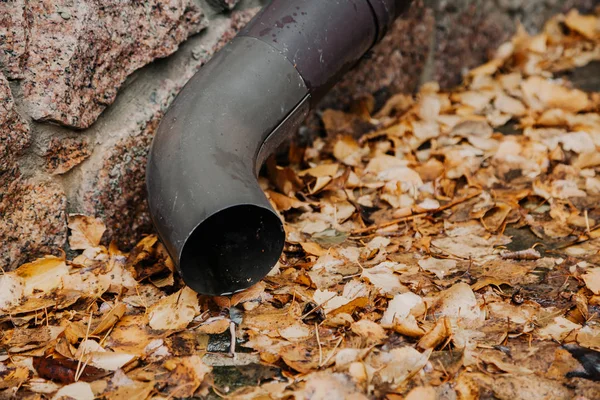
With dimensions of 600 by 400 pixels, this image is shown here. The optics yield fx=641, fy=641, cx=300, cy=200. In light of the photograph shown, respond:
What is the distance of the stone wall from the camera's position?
59.6 inches

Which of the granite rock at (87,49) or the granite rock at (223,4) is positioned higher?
the granite rock at (87,49)

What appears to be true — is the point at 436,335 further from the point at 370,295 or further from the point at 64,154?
the point at 64,154

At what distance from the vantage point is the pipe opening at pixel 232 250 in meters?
1.52

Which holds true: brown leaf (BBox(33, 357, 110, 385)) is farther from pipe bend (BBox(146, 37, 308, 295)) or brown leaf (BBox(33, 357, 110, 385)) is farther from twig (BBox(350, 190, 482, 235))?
twig (BBox(350, 190, 482, 235))

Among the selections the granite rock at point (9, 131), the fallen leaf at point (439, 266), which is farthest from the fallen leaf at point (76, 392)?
the fallen leaf at point (439, 266)

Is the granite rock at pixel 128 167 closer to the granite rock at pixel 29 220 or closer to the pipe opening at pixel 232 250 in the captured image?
the granite rock at pixel 29 220

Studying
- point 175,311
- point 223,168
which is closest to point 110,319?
point 175,311

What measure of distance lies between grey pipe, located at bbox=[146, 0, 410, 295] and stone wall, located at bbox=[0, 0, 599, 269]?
183 millimetres

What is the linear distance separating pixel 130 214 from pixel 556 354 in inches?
44.7

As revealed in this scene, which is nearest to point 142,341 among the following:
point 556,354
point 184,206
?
point 184,206

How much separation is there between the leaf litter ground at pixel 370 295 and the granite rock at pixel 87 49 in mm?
327

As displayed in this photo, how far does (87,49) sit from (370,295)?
0.92m

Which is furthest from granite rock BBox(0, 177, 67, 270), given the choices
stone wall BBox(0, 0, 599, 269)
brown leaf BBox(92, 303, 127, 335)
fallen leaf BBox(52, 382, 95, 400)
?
fallen leaf BBox(52, 382, 95, 400)

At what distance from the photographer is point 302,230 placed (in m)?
1.86
